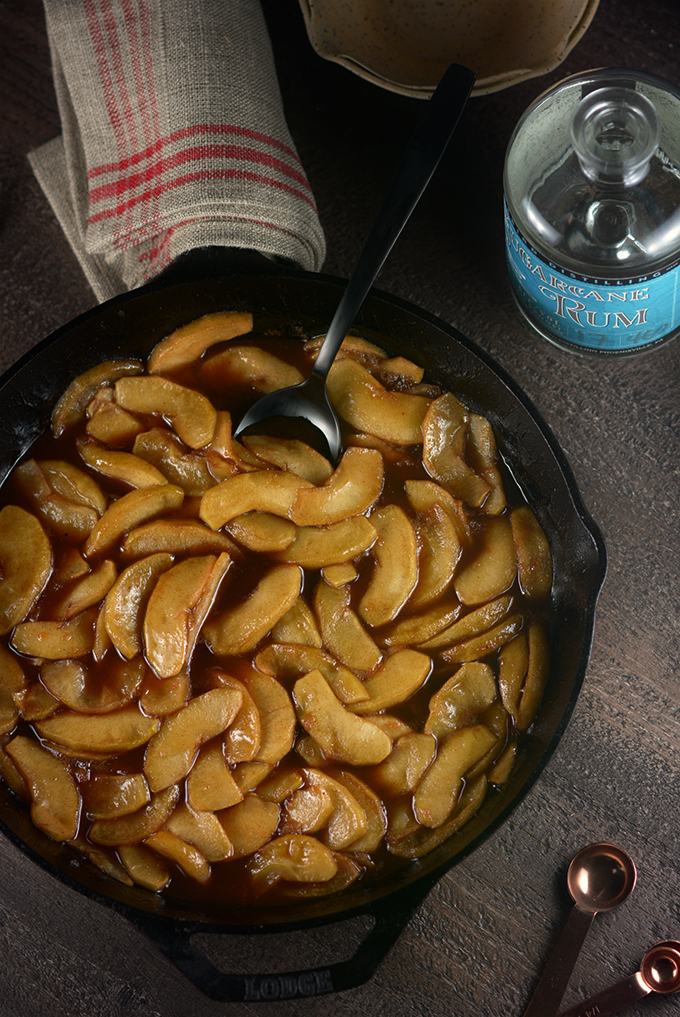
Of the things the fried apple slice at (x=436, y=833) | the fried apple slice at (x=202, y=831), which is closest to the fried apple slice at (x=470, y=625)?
the fried apple slice at (x=436, y=833)

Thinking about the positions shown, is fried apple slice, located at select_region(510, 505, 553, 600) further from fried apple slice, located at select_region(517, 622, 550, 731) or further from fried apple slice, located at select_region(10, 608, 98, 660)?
fried apple slice, located at select_region(10, 608, 98, 660)

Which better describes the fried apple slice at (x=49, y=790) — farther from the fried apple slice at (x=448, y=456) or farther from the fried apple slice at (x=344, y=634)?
the fried apple slice at (x=448, y=456)

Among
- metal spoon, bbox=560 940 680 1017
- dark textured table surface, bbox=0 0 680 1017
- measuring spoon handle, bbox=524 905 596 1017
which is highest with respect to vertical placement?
dark textured table surface, bbox=0 0 680 1017

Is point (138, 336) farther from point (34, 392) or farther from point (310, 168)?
point (310, 168)

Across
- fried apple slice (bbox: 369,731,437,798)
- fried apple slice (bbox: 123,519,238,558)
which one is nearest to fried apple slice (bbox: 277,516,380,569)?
fried apple slice (bbox: 123,519,238,558)

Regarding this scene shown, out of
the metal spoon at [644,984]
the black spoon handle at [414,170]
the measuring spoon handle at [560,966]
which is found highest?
the black spoon handle at [414,170]

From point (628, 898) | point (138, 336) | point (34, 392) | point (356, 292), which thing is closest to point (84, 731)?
point (34, 392)
